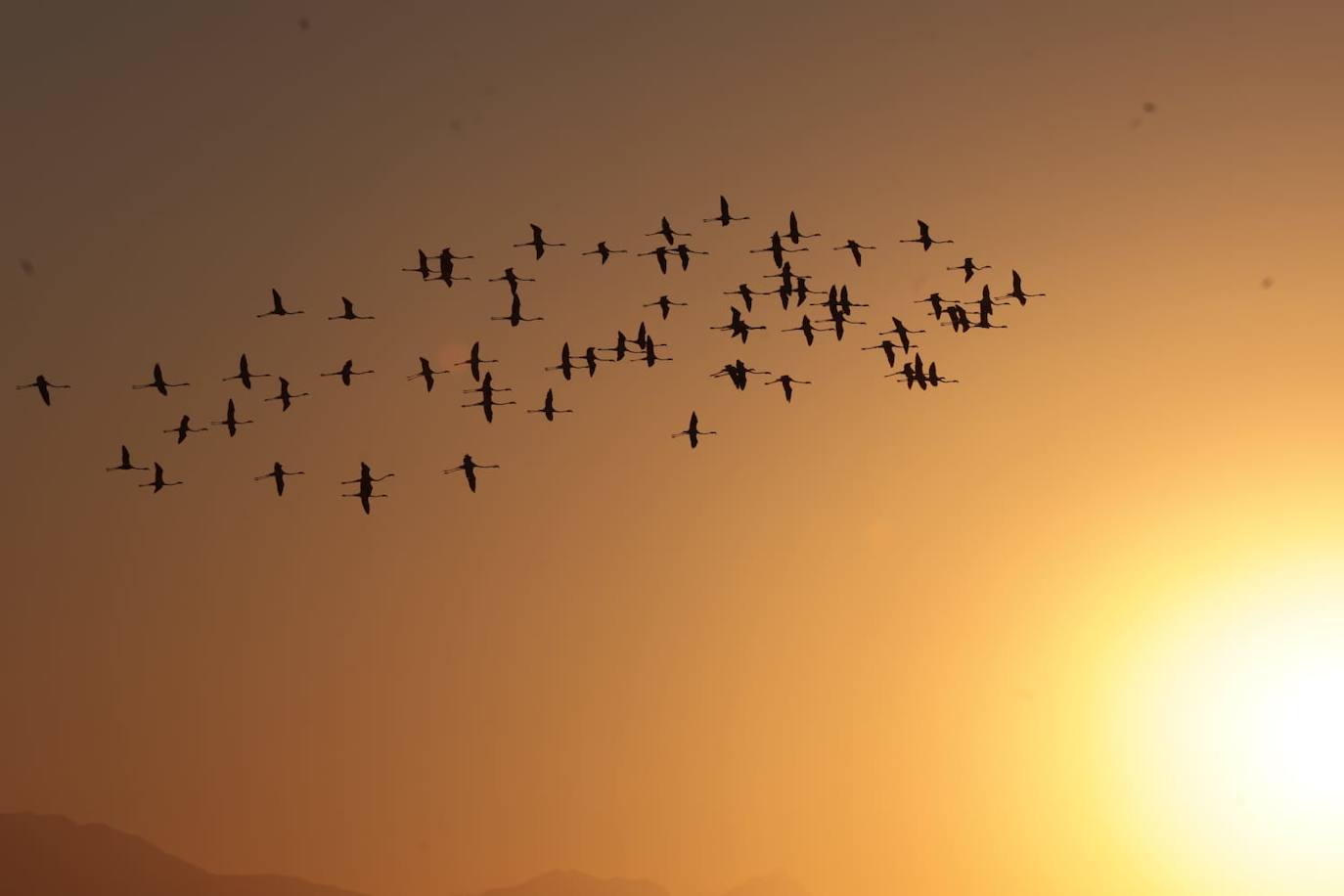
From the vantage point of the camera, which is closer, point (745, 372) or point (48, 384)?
point (745, 372)

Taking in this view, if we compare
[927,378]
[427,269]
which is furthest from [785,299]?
[427,269]

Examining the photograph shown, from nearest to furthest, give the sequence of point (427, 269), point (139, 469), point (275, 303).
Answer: point (427, 269)
point (275, 303)
point (139, 469)

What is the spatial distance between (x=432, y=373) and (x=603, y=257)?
882cm

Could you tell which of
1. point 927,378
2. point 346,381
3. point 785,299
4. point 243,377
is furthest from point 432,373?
point 927,378

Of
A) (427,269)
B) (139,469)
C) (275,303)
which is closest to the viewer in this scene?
(427,269)

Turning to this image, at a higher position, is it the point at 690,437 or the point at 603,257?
the point at 603,257

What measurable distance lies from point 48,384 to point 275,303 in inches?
472

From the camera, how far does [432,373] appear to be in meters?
76.1

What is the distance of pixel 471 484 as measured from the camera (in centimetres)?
7756

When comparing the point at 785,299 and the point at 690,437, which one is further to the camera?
the point at 690,437

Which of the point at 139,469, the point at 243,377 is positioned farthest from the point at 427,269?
the point at 139,469

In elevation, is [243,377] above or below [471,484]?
above

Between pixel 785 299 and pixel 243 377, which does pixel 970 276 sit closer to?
pixel 785 299

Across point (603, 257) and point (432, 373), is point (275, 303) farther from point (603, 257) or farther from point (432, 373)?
point (603, 257)
